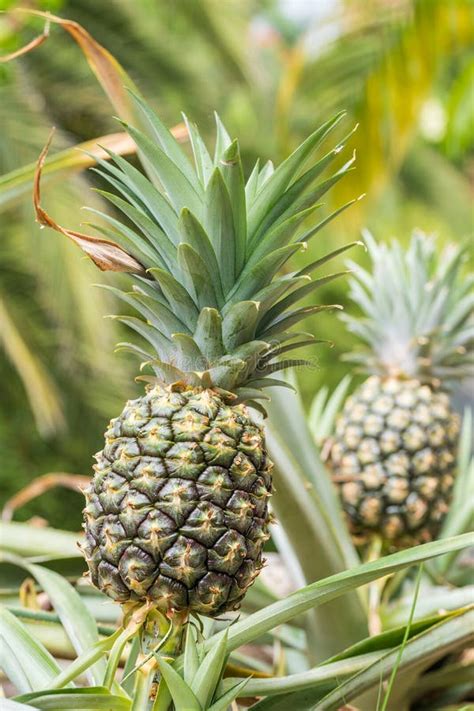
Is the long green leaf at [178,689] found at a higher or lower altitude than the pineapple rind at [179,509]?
lower

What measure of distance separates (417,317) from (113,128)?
215 centimetres

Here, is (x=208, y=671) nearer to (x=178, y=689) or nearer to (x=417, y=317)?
(x=178, y=689)

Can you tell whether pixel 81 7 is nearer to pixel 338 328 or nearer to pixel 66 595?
pixel 338 328

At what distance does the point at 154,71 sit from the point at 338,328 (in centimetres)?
166

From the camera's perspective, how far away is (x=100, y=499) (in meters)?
0.72

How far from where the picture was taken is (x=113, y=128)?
10.4 ft

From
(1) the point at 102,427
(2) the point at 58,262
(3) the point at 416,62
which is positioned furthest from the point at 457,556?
(3) the point at 416,62

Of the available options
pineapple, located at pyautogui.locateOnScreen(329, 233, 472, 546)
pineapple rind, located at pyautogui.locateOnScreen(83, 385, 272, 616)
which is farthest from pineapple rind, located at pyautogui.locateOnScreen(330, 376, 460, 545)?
pineapple rind, located at pyautogui.locateOnScreen(83, 385, 272, 616)

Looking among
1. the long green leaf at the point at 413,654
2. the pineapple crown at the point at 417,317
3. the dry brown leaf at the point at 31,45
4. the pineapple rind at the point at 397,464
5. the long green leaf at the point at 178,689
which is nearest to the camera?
the long green leaf at the point at 178,689

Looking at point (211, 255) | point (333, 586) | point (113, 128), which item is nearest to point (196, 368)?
point (211, 255)

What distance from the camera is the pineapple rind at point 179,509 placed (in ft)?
2.26

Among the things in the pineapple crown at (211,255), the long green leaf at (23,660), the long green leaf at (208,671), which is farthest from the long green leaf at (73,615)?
the pineapple crown at (211,255)

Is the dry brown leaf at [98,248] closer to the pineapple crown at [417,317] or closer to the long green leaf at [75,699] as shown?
the long green leaf at [75,699]

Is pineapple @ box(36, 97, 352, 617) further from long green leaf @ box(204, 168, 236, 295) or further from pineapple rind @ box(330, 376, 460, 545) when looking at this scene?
pineapple rind @ box(330, 376, 460, 545)
